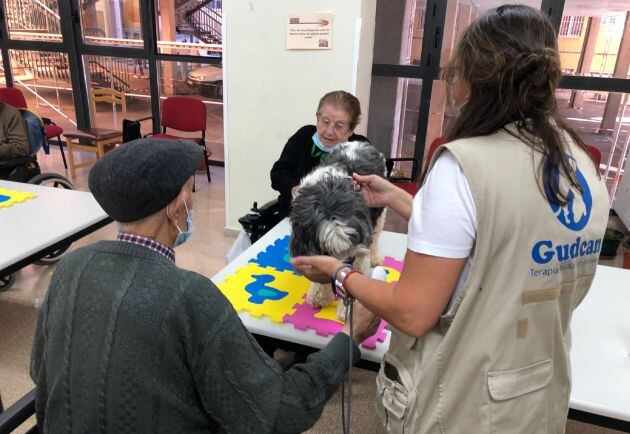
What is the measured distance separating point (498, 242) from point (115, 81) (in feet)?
22.1

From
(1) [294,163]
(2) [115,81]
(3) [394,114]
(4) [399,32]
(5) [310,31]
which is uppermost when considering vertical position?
(4) [399,32]

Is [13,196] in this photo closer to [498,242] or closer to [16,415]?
[16,415]

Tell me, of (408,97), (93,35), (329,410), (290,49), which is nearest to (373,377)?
(329,410)

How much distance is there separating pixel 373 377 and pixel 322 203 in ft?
4.46

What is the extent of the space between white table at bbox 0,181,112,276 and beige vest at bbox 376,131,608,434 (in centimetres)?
165

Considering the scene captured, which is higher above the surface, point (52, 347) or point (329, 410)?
point (52, 347)

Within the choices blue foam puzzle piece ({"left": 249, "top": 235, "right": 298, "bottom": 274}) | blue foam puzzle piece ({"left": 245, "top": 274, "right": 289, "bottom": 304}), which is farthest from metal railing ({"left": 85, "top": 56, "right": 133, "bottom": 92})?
blue foam puzzle piece ({"left": 245, "top": 274, "right": 289, "bottom": 304})

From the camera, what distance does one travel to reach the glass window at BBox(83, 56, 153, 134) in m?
6.16

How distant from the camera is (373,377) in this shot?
2432 millimetres

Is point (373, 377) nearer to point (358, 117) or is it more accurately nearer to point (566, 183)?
point (358, 117)

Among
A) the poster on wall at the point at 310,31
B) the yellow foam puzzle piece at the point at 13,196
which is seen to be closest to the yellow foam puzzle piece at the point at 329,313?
the yellow foam puzzle piece at the point at 13,196

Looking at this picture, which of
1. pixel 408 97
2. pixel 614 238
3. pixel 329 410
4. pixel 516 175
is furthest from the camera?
pixel 408 97

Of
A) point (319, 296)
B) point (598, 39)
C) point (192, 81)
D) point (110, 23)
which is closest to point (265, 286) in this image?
point (319, 296)

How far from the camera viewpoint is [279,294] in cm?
169
